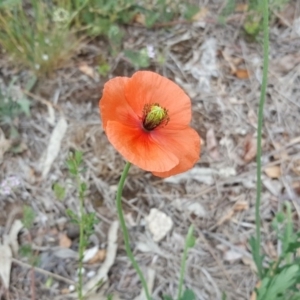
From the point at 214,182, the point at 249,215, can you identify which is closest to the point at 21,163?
the point at 214,182

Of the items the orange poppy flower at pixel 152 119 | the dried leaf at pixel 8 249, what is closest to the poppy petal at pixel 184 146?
the orange poppy flower at pixel 152 119

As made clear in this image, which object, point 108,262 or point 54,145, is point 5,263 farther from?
point 54,145

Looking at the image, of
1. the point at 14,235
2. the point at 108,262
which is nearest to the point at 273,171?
Answer: the point at 108,262

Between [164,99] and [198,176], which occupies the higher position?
[164,99]

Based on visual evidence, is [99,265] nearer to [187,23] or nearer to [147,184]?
[147,184]

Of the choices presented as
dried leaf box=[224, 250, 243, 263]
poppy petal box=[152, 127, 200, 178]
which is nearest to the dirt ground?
dried leaf box=[224, 250, 243, 263]

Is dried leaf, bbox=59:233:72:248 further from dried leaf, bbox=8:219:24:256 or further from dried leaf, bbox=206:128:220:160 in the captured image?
dried leaf, bbox=206:128:220:160
